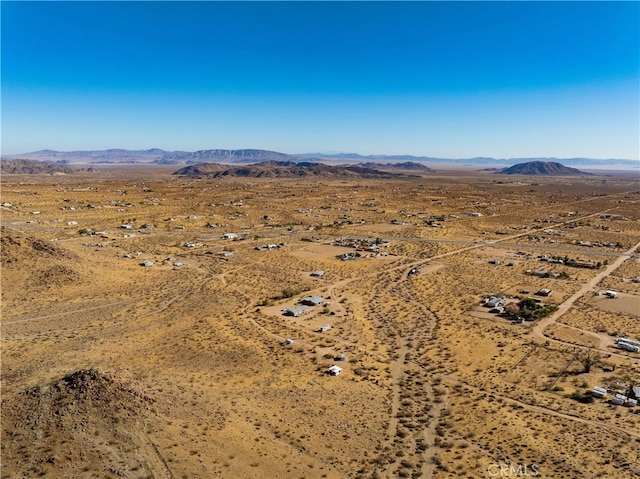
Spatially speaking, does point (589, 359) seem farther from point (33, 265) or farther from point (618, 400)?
point (33, 265)

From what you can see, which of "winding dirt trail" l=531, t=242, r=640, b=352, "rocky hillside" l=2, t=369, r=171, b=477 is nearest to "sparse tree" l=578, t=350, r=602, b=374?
"winding dirt trail" l=531, t=242, r=640, b=352

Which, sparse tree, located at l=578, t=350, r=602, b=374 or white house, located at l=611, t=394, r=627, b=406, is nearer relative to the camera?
white house, located at l=611, t=394, r=627, b=406

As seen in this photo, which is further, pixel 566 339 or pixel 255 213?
pixel 255 213

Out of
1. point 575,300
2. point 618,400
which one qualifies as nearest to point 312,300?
point 618,400

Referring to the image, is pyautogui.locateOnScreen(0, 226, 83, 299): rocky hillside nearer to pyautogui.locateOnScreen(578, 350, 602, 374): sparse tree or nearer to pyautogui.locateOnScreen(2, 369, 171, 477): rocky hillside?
pyautogui.locateOnScreen(2, 369, 171, 477): rocky hillside

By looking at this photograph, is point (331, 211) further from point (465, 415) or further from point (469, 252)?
point (465, 415)

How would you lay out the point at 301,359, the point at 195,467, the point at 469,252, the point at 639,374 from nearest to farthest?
1. the point at 195,467
2. the point at 639,374
3. the point at 301,359
4. the point at 469,252

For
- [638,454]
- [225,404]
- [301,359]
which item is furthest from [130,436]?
[638,454]

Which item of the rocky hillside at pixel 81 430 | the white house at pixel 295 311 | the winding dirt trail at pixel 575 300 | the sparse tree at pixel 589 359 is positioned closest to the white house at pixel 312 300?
the white house at pixel 295 311
